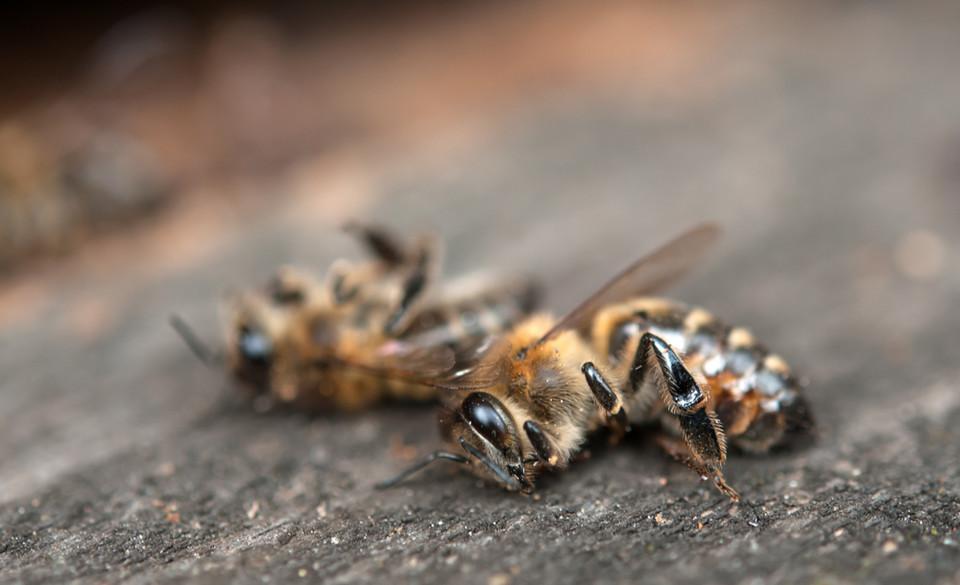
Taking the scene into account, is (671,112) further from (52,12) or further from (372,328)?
(52,12)

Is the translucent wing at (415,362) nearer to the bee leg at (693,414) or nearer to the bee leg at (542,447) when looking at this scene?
the bee leg at (542,447)

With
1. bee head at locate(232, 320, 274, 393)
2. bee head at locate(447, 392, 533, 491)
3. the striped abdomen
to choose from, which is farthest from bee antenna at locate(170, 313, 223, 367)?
the striped abdomen

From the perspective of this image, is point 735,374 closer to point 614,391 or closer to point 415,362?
point 614,391

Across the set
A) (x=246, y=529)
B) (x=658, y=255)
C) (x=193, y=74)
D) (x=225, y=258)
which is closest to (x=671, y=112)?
(x=658, y=255)

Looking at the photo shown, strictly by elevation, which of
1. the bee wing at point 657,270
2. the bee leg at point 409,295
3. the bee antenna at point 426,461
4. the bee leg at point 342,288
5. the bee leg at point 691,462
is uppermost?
the bee leg at point 342,288

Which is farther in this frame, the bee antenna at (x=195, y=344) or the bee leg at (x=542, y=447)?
the bee antenna at (x=195, y=344)

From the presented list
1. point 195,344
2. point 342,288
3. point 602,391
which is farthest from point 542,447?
point 195,344

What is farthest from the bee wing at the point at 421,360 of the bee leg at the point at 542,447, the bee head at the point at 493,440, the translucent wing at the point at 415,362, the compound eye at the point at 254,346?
the compound eye at the point at 254,346

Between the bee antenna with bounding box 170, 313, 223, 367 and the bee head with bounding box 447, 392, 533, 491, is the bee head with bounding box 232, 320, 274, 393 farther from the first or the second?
the bee head with bounding box 447, 392, 533, 491
